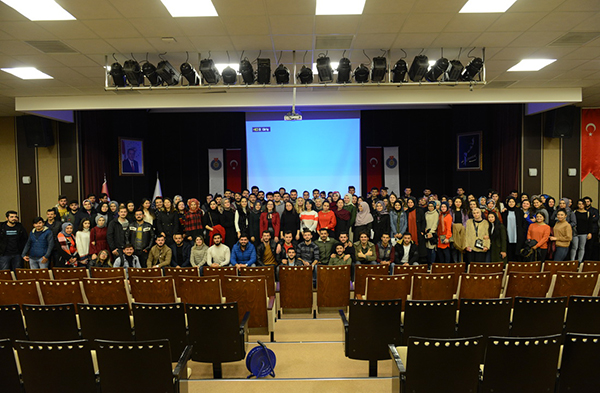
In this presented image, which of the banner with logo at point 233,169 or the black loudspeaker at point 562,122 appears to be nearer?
the black loudspeaker at point 562,122

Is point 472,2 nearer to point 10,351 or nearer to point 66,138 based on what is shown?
point 10,351

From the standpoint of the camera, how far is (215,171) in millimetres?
11812

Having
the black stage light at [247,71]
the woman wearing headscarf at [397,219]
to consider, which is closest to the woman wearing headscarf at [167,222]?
the black stage light at [247,71]

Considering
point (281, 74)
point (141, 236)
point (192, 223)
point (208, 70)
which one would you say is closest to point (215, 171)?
point (192, 223)

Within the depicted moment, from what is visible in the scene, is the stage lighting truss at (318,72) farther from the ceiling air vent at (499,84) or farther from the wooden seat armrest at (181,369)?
the wooden seat armrest at (181,369)

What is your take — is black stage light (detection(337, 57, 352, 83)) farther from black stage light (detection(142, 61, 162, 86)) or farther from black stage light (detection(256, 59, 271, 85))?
black stage light (detection(142, 61, 162, 86))

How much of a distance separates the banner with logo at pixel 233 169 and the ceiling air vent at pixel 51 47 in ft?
21.8

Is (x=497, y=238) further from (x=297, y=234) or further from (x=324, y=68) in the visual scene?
(x=324, y=68)

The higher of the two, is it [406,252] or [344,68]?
[344,68]

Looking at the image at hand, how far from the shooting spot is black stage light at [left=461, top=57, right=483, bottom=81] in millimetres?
5105

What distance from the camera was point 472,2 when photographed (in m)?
3.94

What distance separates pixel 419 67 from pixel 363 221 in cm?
300

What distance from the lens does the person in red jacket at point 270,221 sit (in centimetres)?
671

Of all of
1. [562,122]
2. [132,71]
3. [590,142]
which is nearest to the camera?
[132,71]
